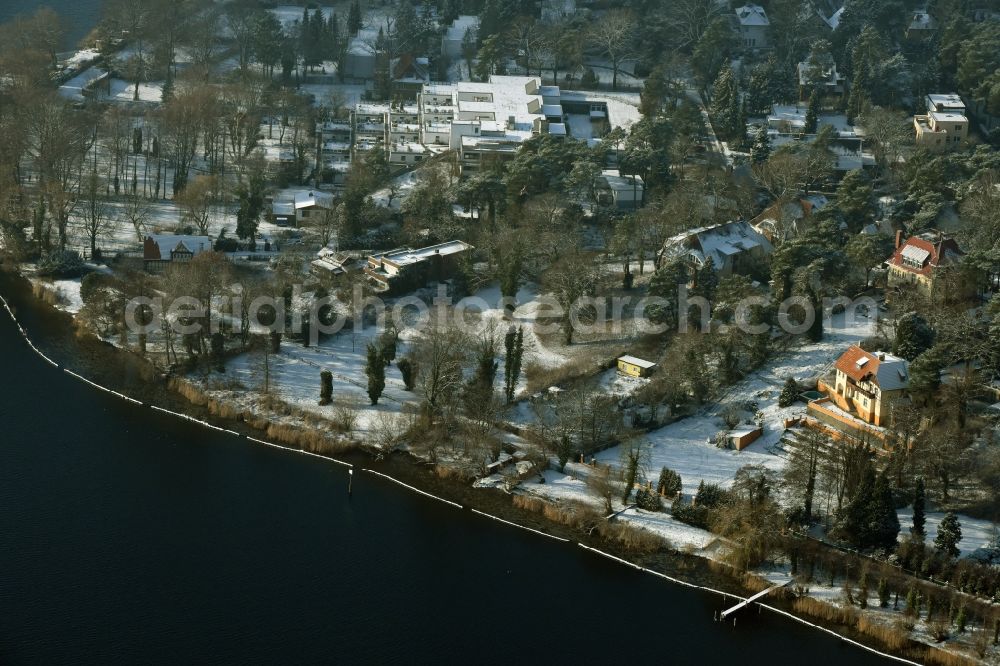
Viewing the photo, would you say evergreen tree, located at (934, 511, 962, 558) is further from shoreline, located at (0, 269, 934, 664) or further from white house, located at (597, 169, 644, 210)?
white house, located at (597, 169, 644, 210)

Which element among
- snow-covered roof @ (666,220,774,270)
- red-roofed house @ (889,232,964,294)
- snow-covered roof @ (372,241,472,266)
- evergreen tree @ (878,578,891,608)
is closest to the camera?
Result: evergreen tree @ (878,578,891,608)

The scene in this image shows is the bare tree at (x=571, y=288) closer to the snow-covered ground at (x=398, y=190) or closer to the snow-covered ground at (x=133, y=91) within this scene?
the snow-covered ground at (x=398, y=190)

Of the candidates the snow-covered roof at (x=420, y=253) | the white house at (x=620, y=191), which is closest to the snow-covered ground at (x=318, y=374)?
the snow-covered roof at (x=420, y=253)

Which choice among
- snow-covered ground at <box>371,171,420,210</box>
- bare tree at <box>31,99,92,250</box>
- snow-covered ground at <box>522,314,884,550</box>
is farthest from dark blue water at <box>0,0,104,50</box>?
snow-covered ground at <box>522,314,884,550</box>

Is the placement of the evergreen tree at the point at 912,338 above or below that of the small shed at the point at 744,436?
above

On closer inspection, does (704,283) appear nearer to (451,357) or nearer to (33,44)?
(451,357)

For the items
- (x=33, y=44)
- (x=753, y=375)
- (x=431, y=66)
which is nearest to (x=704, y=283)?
(x=753, y=375)
